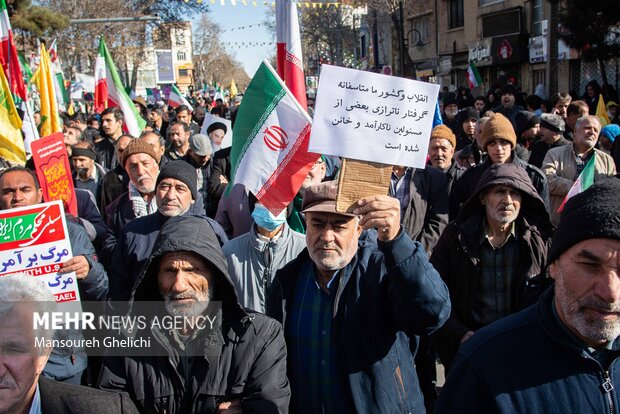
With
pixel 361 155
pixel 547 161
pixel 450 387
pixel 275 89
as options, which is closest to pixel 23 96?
pixel 275 89

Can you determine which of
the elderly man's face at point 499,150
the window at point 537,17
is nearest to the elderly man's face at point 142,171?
the elderly man's face at point 499,150

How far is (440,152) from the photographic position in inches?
247

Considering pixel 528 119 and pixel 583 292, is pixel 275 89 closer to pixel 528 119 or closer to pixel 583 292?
pixel 583 292

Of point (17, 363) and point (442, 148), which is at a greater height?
point (442, 148)

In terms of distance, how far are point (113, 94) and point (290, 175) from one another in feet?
23.4

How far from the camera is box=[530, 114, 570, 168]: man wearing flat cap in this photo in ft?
25.0

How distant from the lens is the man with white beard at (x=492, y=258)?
12.4 ft

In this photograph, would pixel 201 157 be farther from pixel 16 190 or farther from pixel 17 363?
pixel 17 363

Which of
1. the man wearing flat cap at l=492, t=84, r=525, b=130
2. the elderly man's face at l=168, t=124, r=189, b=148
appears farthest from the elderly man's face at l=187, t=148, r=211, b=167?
the man wearing flat cap at l=492, t=84, r=525, b=130

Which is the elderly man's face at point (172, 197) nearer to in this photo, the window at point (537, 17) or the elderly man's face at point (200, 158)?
the elderly man's face at point (200, 158)

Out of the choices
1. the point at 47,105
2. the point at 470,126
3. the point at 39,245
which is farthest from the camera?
the point at 470,126

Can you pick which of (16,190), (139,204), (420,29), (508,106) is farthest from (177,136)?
(420,29)

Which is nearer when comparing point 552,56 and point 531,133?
point 531,133

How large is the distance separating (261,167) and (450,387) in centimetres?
228
